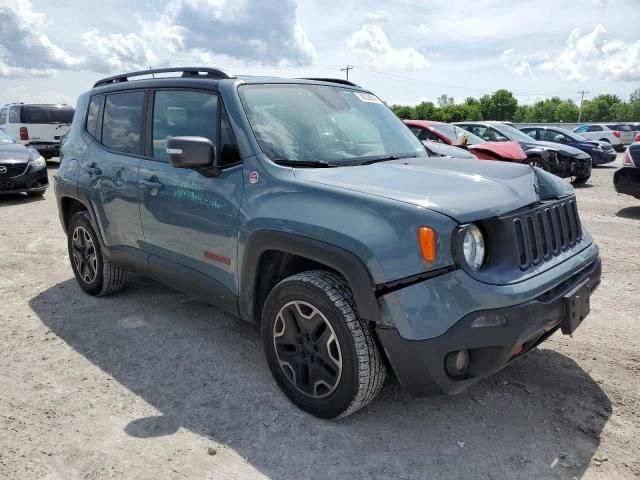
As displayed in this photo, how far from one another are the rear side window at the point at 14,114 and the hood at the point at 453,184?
15.9m

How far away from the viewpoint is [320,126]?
3.41 metres

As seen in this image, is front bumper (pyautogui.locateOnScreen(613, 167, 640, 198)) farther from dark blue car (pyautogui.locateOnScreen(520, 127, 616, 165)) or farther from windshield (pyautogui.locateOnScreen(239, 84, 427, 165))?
dark blue car (pyautogui.locateOnScreen(520, 127, 616, 165))

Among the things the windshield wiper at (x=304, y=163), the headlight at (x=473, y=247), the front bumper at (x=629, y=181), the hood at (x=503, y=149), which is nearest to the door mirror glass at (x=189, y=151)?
the windshield wiper at (x=304, y=163)

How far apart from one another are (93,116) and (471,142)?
8.48 meters

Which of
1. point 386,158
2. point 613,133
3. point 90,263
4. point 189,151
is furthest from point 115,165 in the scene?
point 613,133

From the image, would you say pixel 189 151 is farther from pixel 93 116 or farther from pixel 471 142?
pixel 471 142

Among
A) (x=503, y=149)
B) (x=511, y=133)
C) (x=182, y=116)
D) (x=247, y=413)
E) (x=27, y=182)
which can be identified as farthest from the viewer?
(x=511, y=133)

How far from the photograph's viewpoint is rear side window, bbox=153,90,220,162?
134 inches

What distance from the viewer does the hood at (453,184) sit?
2.48 m

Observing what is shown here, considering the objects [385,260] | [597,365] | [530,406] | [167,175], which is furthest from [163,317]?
[597,365]

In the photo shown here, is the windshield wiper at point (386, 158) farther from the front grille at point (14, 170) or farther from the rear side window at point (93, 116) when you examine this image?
the front grille at point (14, 170)

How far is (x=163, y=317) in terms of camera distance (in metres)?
4.38

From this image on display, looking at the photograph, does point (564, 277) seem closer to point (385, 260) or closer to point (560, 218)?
point (560, 218)

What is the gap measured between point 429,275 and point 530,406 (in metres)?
1.24
